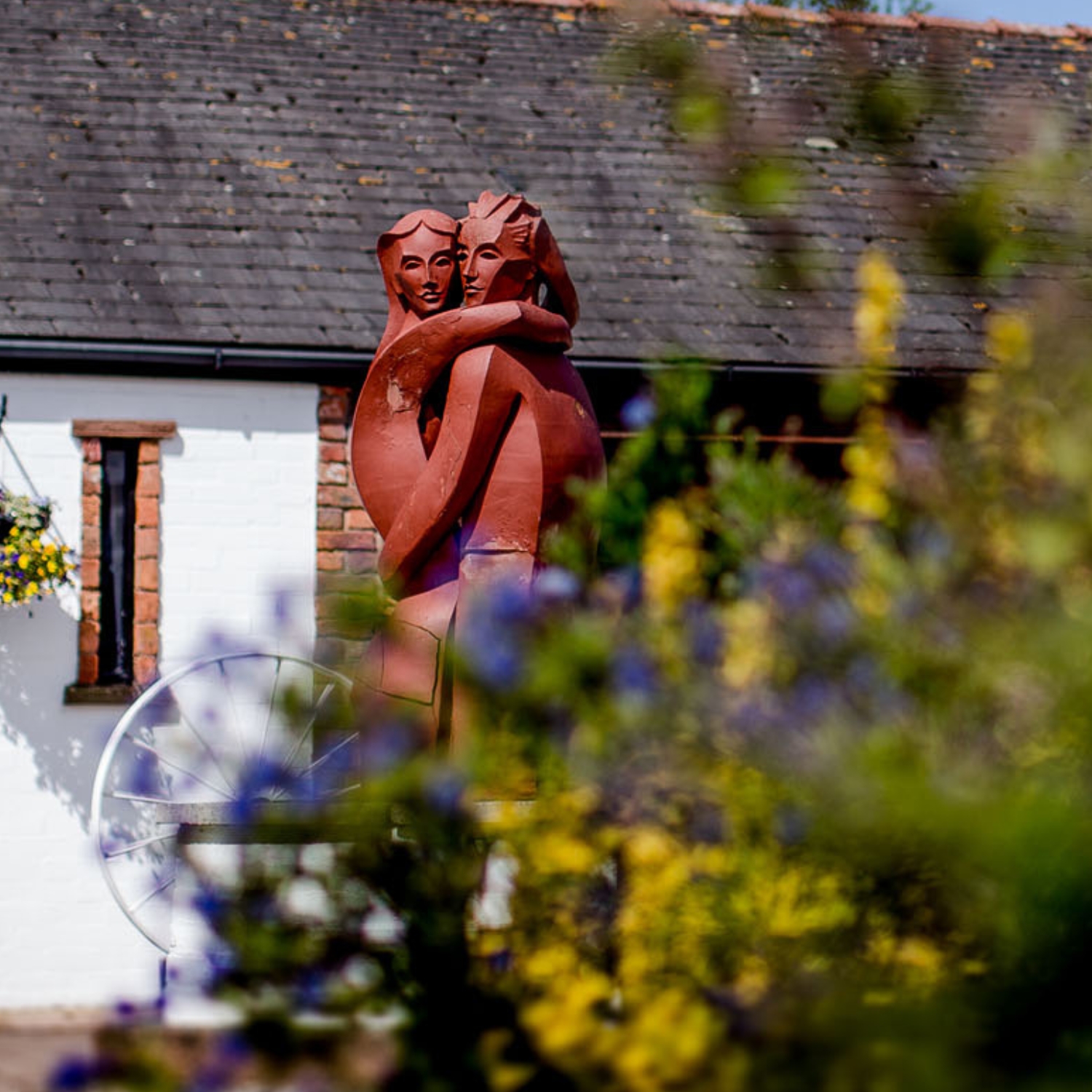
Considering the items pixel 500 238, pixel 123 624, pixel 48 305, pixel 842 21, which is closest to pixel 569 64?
pixel 48 305

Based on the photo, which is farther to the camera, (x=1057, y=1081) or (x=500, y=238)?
(x=500, y=238)

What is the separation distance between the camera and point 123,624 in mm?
8828

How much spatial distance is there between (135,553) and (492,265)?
190 inches

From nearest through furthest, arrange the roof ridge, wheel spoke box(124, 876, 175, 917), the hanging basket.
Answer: wheel spoke box(124, 876, 175, 917), the hanging basket, the roof ridge

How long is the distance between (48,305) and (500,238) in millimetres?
4925

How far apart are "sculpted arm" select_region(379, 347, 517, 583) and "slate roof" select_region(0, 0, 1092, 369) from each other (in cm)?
423

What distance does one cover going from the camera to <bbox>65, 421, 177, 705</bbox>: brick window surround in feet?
28.3

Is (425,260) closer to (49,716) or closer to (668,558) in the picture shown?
(668,558)

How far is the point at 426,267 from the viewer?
4559mm

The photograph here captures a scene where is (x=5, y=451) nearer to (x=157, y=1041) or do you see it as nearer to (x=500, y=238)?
(x=500, y=238)

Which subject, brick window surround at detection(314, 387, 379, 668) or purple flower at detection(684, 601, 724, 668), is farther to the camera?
brick window surround at detection(314, 387, 379, 668)

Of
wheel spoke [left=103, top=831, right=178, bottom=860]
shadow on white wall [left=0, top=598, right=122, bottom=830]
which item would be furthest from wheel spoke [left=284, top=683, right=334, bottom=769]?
shadow on white wall [left=0, top=598, right=122, bottom=830]

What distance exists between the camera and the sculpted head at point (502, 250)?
4465mm

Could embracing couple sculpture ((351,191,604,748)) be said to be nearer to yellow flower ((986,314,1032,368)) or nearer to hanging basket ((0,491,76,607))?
yellow flower ((986,314,1032,368))
